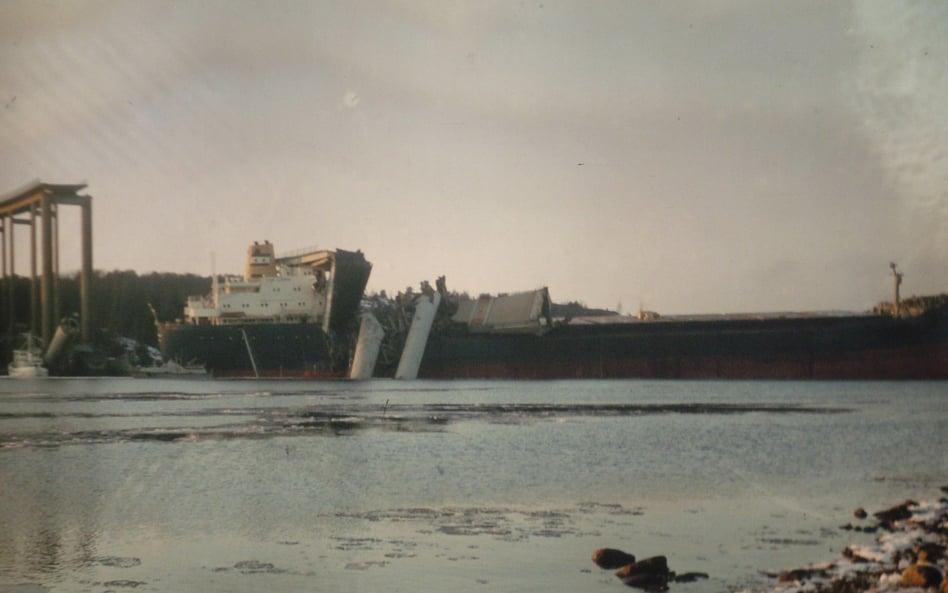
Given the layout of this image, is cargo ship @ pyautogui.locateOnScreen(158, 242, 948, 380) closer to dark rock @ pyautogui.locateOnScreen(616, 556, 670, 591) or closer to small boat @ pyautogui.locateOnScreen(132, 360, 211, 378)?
small boat @ pyautogui.locateOnScreen(132, 360, 211, 378)

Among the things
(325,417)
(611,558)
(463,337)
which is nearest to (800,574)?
(611,558)

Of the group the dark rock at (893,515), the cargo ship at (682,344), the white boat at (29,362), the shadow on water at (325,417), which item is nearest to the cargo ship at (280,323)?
the cargo ship at (682,344)

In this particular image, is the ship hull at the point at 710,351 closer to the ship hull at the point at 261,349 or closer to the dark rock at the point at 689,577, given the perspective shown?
the ship hull at the point at 261,349

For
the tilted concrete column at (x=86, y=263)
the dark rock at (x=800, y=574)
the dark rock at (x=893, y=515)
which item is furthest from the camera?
the tilted concrete column at (x=86, y=263)

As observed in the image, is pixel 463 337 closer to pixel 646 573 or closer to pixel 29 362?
pixel 29 362

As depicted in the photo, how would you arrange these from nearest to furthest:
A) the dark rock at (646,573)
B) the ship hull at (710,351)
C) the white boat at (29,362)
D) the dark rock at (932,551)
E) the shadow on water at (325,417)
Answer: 1. the dark rock at (646,573)
2. the dark rock at (932,551)
3. the shadow on water at (325,417)
4. the ship hull at (710,351)
5. the white boat at (29,362)

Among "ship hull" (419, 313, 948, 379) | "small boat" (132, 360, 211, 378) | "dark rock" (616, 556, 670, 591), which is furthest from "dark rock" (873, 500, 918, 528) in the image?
"small boat" (132, 360, 211, 378)
